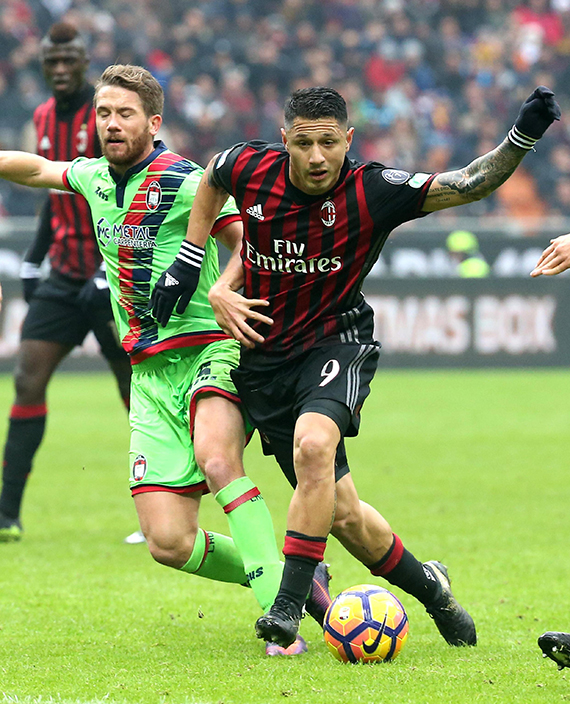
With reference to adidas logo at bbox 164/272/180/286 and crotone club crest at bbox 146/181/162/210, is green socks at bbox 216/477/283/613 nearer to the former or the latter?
adidas logo at bbox 164/272/180/286

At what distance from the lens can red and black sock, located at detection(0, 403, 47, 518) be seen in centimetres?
688

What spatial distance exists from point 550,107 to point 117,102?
1.81 metres

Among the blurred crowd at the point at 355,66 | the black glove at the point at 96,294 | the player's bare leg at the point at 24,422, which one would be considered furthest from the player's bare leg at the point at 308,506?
the blurred crowd at the point at 355,66

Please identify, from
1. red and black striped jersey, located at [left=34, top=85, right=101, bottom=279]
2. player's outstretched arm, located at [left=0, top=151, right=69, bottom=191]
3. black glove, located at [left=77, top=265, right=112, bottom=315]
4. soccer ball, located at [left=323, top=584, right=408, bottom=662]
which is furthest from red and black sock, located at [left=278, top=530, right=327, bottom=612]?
red and black striped jersey, located at [left=34, top=85, right=101, bottom=279]

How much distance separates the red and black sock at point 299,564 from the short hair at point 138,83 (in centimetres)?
190

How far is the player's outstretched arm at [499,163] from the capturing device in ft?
12.8

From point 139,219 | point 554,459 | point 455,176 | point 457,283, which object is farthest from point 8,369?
point 455,176

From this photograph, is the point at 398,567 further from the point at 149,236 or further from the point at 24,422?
the point at 24,422

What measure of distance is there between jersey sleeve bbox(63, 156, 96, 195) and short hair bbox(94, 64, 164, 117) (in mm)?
353

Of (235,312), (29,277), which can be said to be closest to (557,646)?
(235,312)

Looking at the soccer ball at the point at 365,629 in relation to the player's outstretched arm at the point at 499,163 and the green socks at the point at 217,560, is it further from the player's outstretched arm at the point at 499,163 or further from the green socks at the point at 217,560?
the player's outstretched arm at the point at 499,163

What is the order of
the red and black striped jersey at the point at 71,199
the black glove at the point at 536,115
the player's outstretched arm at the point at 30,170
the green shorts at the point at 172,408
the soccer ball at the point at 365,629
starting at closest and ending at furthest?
the black glove at the point at 536,115, the soccer ball at the point at 365,629, the green shorts at the point at 172,408, the player's outstretched arm at the point at 30,170, the red and black striped jersey at the point at 71,199

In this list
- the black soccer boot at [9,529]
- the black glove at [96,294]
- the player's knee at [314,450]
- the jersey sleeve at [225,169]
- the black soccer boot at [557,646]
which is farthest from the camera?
the black soccer boot at [9,529]

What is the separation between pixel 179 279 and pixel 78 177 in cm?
80
